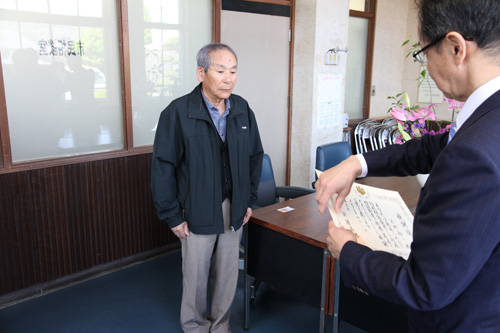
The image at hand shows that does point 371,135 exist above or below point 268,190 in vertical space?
above

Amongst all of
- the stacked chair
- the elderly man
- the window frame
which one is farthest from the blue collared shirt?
the stacked chair

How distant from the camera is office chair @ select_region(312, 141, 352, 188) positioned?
3.65 metres

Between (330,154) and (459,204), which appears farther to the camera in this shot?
(330,154)

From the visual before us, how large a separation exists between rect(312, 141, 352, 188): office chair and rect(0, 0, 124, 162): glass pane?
1677 mm

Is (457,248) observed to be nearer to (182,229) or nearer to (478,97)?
(478,97)

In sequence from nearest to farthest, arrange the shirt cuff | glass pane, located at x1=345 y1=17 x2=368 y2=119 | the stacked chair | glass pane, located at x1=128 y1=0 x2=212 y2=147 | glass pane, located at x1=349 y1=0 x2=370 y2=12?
the shirt cuff
glass pane, located at x1=128 y1=0 x2=212 y2=147
the stacked chair
glass pane, located at x1=349 y1=0 x2=370 y2=12
glass pane, located at x1=345 y1=17 x2=368 y2=119

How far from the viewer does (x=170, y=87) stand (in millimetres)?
3572

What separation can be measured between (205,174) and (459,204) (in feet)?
5.48

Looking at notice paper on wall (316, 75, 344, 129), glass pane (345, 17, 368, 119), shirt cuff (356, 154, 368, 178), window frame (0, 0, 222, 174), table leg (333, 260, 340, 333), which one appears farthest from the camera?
glass pane (345, 17, 368, 119)

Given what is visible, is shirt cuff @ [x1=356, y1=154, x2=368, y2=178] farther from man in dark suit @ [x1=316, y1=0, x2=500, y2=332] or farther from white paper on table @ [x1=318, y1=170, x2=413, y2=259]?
man in dark suit @ [x1=316, y1=0, x2=500, y2=332]

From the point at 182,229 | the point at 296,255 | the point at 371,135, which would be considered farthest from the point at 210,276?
the point at 371,135

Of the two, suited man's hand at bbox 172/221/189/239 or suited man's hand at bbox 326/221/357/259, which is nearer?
suited man's hand at bbox 326/221/357/259

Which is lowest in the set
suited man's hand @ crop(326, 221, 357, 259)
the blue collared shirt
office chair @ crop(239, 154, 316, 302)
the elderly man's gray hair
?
office chair @ crop(239, 154, 316, 302)

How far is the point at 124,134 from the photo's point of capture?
10.9 feet
